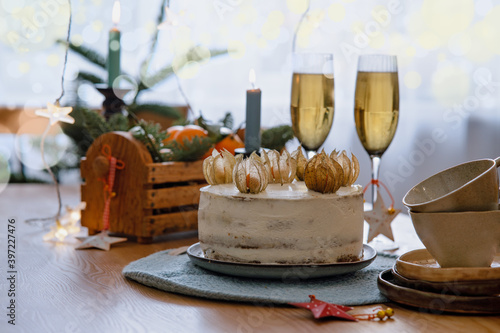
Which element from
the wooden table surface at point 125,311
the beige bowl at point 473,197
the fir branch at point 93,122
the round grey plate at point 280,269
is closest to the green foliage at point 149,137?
the fir branch at point 93,122

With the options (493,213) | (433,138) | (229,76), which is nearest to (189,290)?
(493,213)

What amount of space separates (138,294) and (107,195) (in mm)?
446

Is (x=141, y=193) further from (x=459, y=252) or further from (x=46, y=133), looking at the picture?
(x=459, y=252)

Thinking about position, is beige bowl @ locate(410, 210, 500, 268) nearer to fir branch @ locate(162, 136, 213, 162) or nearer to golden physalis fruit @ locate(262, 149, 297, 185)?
golden physalis fruit @ locate(262, 149, 297, 185)

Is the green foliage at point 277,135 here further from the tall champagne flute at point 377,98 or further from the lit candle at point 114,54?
the lit candle at point 114,54

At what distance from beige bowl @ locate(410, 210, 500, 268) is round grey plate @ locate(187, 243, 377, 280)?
140mm

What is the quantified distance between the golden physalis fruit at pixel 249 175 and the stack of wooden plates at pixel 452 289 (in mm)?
228

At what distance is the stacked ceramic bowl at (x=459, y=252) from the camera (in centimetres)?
69

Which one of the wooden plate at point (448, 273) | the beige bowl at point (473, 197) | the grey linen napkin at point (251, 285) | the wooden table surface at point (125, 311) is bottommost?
the wooden table surface at point (125, 311)

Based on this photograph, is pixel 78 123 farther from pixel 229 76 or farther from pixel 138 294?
pixel 229 76

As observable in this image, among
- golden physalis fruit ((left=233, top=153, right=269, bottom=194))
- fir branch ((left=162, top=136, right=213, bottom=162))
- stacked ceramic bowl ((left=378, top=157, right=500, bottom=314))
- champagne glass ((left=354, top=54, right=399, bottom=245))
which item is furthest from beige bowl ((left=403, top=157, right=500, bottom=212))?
fir branch ((left=162, top=136, right=213, bottom=162))

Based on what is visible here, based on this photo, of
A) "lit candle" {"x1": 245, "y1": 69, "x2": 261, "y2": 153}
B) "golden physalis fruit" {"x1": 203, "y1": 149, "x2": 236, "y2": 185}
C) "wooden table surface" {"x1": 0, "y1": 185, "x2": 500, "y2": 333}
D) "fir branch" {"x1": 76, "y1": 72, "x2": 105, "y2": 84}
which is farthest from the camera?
"fir branch" {"x1": 76, "y1": 72, "x2": 105, "y2": 84}

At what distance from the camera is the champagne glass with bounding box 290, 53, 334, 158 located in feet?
3.74

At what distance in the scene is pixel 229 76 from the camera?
13.2 feet
